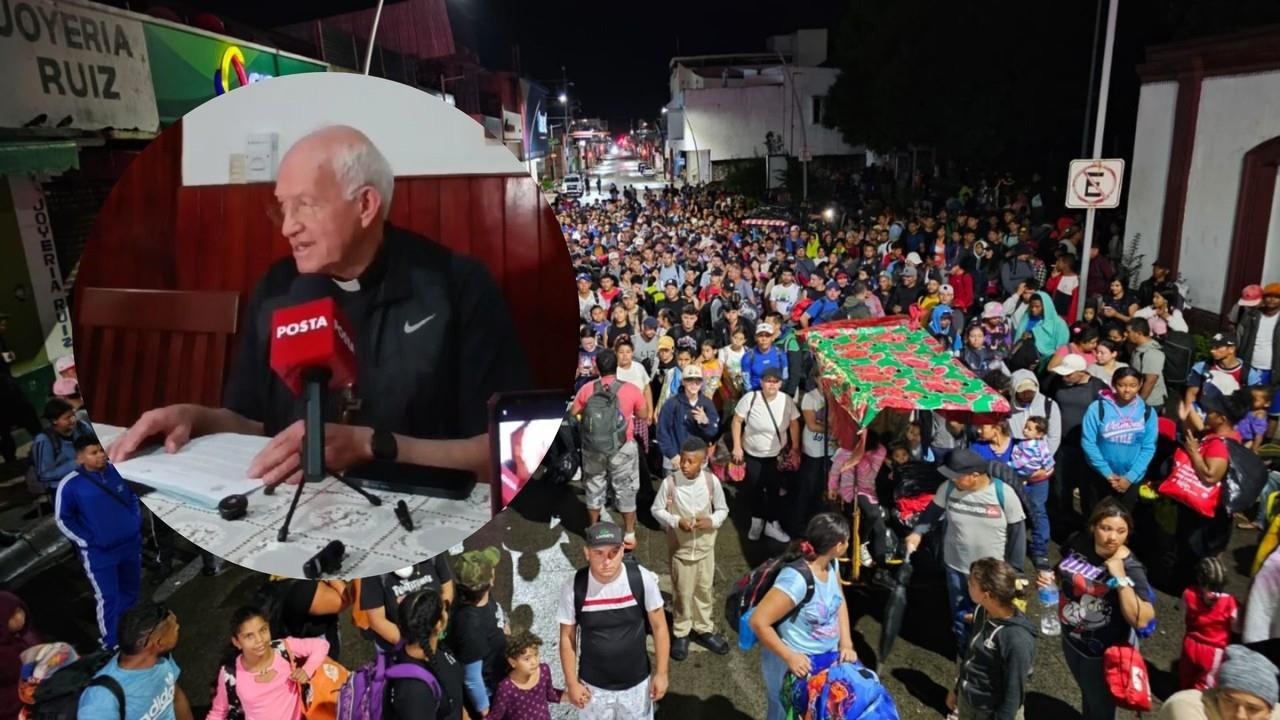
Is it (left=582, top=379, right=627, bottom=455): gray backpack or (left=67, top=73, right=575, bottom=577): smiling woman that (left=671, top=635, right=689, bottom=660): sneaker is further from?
(left=67, top=73, right=575, bottom=577): smiling woman

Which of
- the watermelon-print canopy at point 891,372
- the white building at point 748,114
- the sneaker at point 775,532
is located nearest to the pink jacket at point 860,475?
the watermelon-print canopy at point 891,372

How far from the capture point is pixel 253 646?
3.54m

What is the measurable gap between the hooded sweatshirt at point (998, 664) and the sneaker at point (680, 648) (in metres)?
1.74

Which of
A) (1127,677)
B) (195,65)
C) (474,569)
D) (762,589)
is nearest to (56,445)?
(474,569)

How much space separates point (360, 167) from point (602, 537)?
2341 mm

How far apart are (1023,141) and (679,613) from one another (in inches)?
824

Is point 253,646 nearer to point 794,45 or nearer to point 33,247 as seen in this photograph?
point 33,247

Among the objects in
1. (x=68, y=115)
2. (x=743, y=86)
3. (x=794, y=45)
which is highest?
(x=794, y=45)

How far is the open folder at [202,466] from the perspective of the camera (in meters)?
1.70

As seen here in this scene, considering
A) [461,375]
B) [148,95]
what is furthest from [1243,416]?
[148,95]

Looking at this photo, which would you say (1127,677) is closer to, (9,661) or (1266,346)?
(9,661)

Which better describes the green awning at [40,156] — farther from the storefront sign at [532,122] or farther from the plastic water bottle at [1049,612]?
the plastic water bottle at [1049,612]

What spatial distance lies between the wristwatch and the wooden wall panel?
14.7 inches

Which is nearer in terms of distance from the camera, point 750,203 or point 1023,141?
point 1023,141
